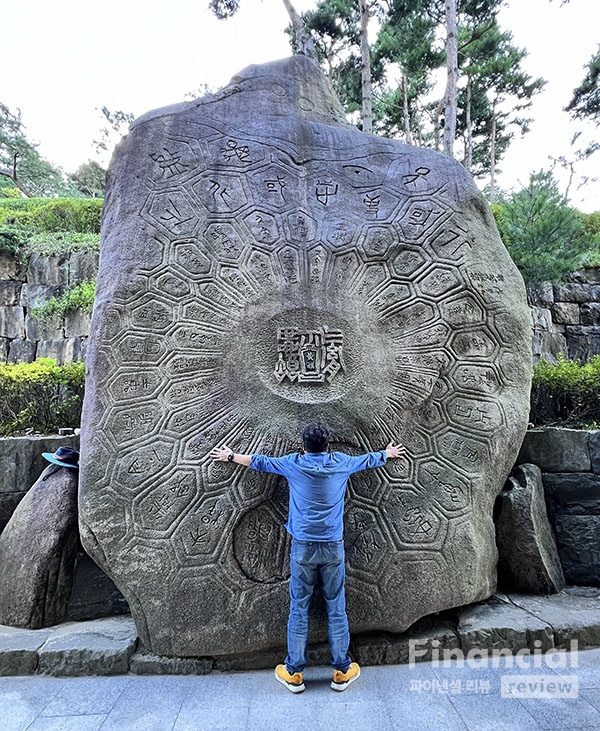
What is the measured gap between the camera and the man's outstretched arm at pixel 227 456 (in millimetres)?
2727

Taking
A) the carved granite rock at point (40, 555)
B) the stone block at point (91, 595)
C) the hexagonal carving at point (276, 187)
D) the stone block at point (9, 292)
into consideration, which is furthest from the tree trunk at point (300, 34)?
the stone block at point (91, 595)

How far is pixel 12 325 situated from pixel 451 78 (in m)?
9.97

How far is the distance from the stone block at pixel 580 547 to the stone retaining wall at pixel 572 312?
677 cm

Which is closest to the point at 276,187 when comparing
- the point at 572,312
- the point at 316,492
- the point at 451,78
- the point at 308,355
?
the point at 308,355

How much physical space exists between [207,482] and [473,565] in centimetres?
170

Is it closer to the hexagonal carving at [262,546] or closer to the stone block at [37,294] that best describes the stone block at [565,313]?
the hexagonal carving at [262,546]

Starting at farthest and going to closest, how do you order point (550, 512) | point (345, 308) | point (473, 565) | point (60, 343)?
point (60, 343) < point (550, 512) < point (345, 308) < point (473, 565)

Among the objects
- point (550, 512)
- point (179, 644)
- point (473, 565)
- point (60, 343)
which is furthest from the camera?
point (60, 343)

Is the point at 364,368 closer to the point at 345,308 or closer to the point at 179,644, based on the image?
the point at 345,308

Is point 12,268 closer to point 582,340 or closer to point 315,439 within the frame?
point 315,439

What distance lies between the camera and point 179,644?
274 cm

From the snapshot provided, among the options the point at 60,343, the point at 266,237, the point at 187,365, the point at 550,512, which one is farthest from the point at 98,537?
the point at 60,343

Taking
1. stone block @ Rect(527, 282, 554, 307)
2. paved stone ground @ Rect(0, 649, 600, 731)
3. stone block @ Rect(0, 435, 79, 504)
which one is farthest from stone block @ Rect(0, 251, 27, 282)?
stone block @ Rect(527, 282, 554, 307)

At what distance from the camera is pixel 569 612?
3.10m
